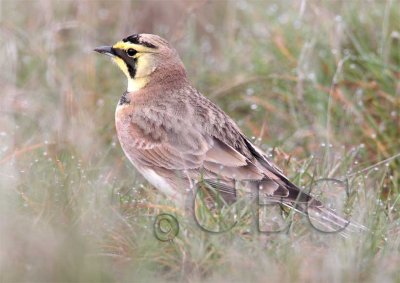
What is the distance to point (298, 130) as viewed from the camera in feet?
22.6

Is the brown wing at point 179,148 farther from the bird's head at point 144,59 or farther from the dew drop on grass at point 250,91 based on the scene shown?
the dew drop on grass at point 250,91

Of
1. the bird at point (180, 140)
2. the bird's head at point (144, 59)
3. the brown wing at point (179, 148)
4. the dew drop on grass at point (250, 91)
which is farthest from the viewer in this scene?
the dew drop on grass at point (250, 91)

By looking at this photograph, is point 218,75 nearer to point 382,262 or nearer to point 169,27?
point 169,27

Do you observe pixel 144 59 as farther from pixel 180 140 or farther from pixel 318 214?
pixel 318 214

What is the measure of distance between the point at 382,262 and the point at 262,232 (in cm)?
60

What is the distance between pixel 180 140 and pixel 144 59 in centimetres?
72

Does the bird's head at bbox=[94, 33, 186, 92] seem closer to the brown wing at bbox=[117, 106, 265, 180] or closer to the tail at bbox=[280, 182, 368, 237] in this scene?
the brown wing at bbox=[117, 106, 265, 180]

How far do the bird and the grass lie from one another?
0.15m

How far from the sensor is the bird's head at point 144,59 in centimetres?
574

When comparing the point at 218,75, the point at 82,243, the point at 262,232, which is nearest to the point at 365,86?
the point at 218,75

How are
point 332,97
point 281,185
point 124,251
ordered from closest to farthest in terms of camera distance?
point 124,251
point 281,185
point 332,97

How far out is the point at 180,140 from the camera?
534 centimetres

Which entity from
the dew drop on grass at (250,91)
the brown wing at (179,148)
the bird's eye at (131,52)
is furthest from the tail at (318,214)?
the dew drop on grass at (250,91)

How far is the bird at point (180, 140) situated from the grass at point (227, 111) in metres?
0.15
